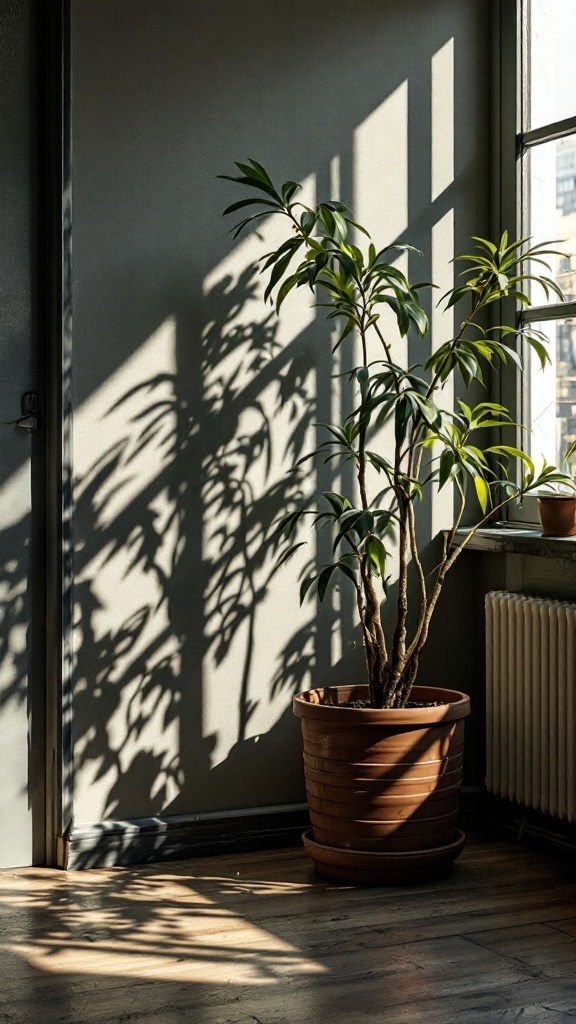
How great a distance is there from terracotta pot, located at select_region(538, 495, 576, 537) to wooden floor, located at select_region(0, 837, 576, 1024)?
89cm

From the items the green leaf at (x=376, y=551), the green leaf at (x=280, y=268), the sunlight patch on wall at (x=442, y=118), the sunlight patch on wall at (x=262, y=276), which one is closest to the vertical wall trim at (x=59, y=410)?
the sunlight patch on wall at (x=262, y=276)

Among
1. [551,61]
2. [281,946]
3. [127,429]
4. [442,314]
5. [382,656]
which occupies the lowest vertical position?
[281,946]

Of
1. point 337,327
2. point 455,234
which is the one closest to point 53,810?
point 337,327

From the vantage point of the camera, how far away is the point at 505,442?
3.66 meters

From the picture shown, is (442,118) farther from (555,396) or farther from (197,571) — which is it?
(197,571)

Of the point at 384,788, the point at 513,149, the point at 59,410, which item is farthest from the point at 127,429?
the point at 513,149

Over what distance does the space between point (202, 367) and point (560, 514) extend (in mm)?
1058

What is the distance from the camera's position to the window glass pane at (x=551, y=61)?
3363 mm

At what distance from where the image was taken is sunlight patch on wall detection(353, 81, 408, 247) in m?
3.48

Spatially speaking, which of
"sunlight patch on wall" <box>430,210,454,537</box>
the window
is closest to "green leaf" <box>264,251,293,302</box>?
"sunlight patch on wall" <box>430,210,454,537</box>

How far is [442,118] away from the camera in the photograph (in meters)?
3.59

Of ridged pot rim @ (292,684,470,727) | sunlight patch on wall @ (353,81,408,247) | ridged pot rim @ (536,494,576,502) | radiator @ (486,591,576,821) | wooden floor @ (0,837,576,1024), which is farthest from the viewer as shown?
sunlight patch on wall @ (353,81,408,247)

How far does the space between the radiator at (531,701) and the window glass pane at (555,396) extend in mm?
465

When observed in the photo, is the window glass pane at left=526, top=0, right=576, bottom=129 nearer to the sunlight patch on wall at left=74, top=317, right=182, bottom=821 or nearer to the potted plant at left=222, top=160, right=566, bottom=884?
the potted plant at left=222, top=160, right=566, bottom=884
